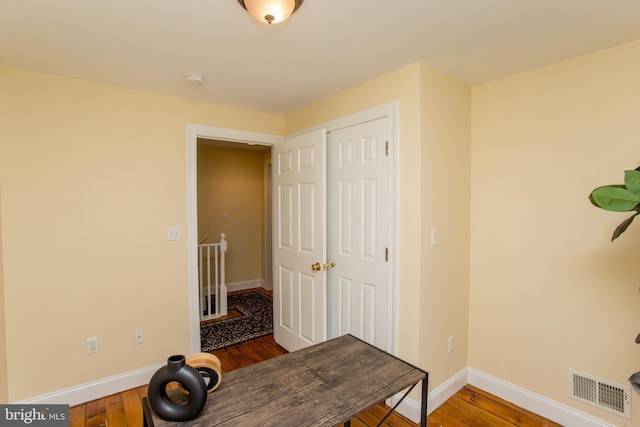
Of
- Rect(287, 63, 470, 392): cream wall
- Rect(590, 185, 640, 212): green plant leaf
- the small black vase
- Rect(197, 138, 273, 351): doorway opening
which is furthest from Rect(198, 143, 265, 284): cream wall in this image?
Rect(590, 185, 640, 212): green plant leaf

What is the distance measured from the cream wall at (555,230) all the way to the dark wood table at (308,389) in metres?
1.17

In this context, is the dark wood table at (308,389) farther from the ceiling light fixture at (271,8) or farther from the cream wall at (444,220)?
the ceiling light fixture at (271,8)

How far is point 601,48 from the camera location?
1776 millimetres

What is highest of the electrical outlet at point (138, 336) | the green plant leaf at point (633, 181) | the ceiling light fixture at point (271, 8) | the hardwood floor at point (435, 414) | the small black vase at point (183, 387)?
the ceiling light fixture at point (271, 8)

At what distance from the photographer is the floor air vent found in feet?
5.78

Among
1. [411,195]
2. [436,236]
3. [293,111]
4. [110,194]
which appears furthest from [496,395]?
[110,194]

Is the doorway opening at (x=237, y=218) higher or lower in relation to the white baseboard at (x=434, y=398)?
higher

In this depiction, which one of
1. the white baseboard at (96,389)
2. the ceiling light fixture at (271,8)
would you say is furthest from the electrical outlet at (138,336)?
the ceiling light fixture at (271,8)

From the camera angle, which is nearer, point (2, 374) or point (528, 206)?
point (2, 374)

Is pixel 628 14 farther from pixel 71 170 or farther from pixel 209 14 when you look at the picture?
pixel 71 170

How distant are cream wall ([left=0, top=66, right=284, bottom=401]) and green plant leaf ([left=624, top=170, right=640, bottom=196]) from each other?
9.12ft

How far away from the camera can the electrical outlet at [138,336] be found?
7.93ft

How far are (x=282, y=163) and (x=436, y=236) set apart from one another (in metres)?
1.60

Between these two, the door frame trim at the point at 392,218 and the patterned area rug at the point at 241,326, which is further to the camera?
the patterned area rug at the point at 241,326
